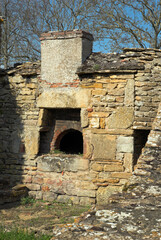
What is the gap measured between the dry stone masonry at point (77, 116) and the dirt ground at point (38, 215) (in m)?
0.28

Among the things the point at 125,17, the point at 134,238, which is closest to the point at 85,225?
the point at 134,238

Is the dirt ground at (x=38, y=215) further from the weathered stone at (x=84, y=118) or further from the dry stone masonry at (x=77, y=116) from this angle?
the weathered stone at (x=84, y=118)

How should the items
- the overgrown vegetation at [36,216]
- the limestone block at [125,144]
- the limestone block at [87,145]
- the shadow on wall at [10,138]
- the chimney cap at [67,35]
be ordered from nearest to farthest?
the overgrown vegetation at [36,216]
the limestone block at [125,144]
the limestone block at [87,145]
the chimney cap at [67,35]
the shadow on wall at [10,138]

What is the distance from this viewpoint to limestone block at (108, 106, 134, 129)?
6426mm

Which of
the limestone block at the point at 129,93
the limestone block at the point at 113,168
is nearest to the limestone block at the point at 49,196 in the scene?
the limestone block at the point at 113,168

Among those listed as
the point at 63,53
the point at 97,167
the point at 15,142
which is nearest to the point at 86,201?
the point at 97,167

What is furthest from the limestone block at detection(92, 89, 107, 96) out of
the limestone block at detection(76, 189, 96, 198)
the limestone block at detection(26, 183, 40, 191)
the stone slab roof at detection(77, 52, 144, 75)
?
the limestone block at detection(26, 183, 40, 191)

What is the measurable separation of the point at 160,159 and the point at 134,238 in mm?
1565

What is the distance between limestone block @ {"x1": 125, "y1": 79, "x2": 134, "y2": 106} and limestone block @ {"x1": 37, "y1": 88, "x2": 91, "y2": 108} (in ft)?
2.81

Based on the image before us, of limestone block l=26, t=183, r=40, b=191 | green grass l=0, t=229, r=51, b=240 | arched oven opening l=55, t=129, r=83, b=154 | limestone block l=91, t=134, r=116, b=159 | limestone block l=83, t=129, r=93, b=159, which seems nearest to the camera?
green grass l=0, t=229, r=51, b=240

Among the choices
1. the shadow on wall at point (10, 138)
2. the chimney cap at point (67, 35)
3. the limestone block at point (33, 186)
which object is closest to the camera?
the chimney cap at point (67, 35)

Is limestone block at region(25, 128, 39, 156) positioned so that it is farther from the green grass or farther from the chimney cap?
the green grass

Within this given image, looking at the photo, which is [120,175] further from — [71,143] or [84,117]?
[71,143]

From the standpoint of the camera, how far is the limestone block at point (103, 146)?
652 centimetres
